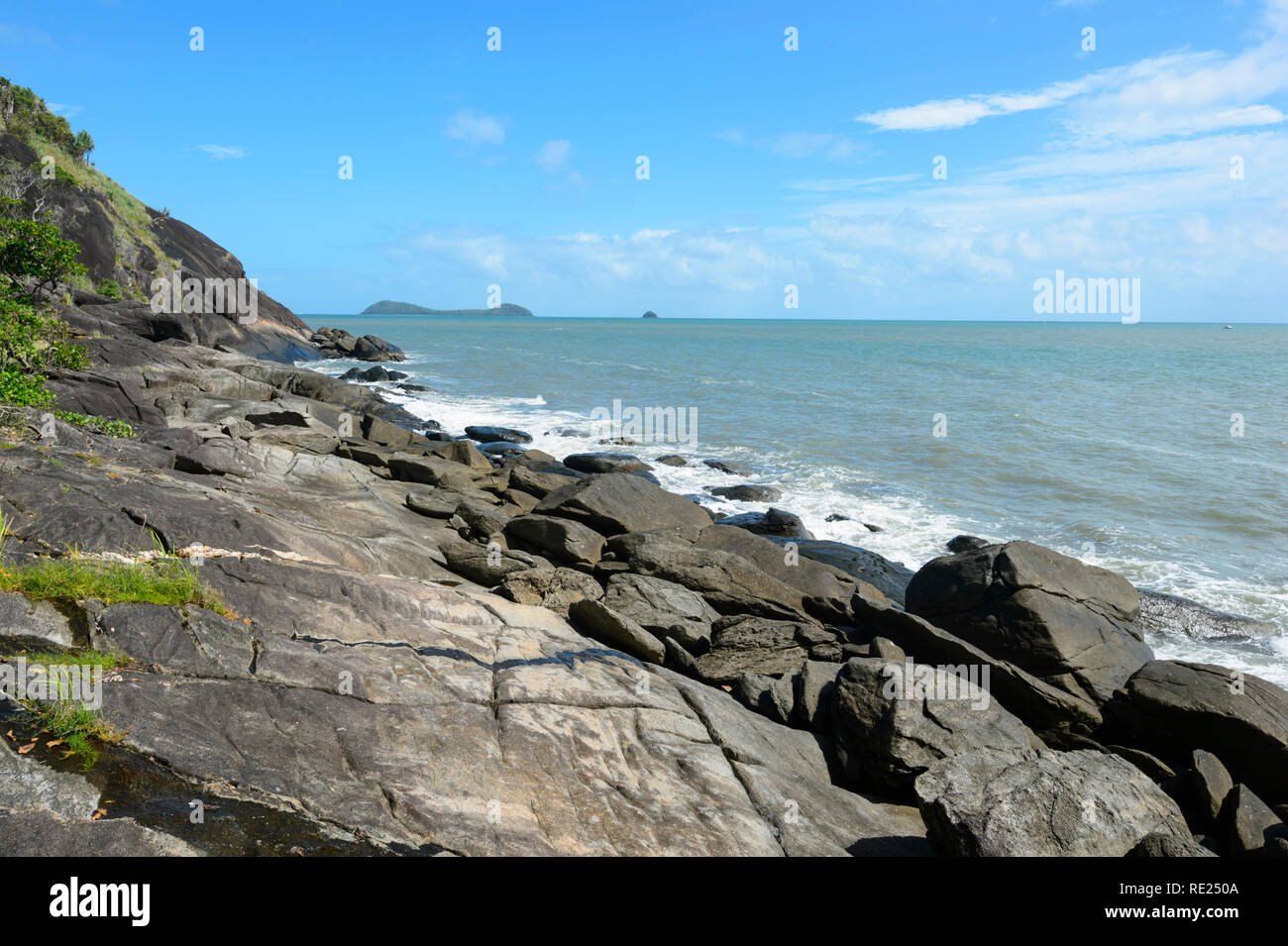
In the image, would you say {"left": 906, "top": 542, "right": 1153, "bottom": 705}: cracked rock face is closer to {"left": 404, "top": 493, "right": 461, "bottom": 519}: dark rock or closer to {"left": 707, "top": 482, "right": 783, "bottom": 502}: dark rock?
{"left": 404, "top": 493, "right": 461, "bottom": 519}: dark rock

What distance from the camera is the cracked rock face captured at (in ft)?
39.6

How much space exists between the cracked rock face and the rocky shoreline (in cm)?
5

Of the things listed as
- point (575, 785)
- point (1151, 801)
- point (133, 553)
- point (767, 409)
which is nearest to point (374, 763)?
point (575, 785)

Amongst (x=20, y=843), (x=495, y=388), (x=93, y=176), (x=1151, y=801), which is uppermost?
(x=93, y=176)

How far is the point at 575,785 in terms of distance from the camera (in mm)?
6926

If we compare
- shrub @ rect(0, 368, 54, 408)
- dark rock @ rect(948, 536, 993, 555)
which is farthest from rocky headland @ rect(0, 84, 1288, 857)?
dark rock @ rect(948, 536, 993, 555)

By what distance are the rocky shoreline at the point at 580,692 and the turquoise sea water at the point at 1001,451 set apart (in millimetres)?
5338

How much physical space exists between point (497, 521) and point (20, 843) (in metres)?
11.5

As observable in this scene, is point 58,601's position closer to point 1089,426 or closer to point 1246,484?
point 1246,484

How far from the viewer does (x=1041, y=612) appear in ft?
40.7

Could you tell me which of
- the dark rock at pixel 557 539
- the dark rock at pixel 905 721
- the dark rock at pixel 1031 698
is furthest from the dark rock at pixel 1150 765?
the dark rock at pixel 557 539

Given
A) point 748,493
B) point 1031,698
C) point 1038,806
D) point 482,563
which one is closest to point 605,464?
point 748,493

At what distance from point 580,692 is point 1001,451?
28812 millimetres

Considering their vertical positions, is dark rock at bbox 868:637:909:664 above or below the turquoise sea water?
below
